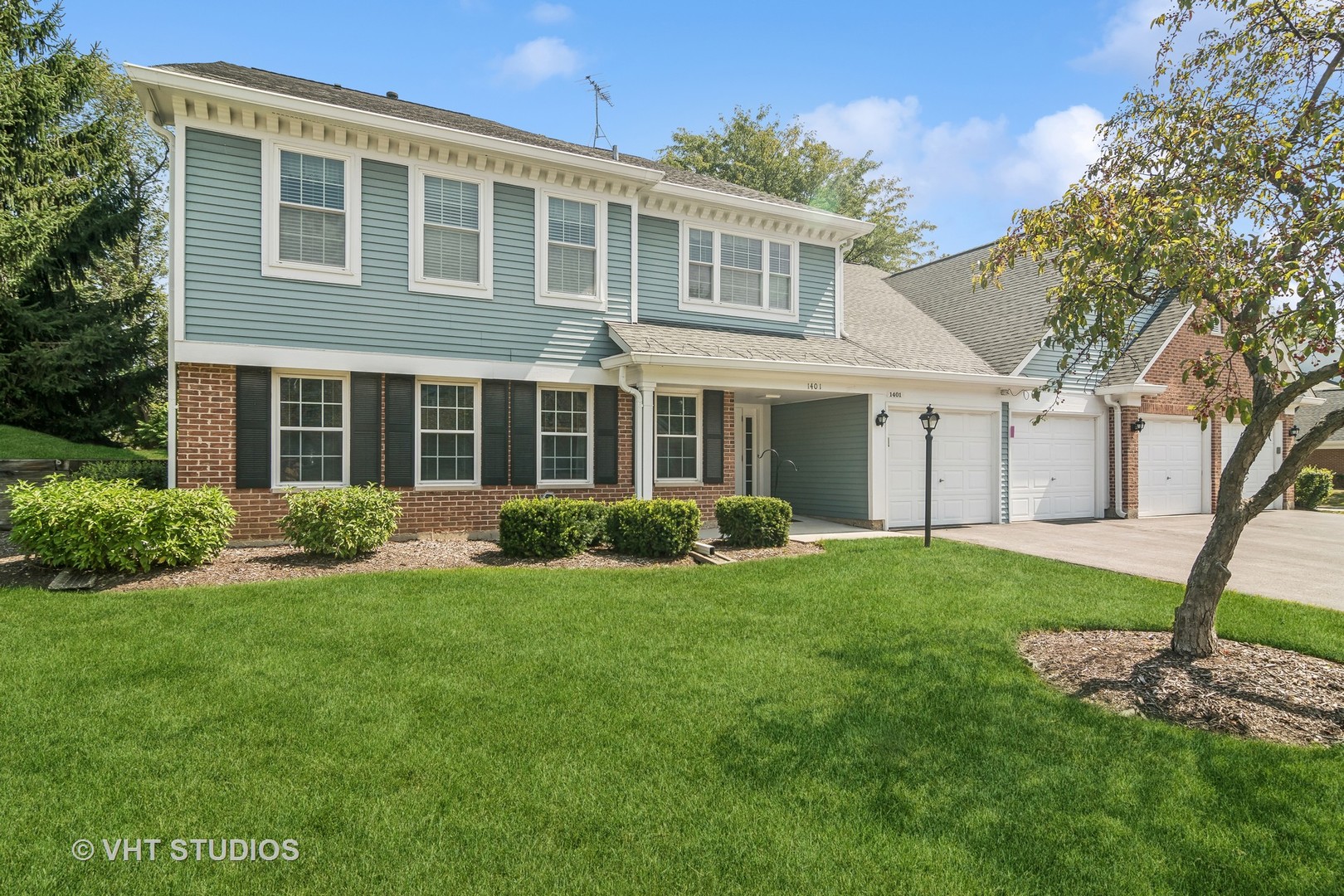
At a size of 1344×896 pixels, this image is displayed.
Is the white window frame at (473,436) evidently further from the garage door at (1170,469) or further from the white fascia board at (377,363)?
the garage door at (1170,469)

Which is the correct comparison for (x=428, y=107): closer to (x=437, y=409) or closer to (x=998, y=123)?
(x=437, y=409)

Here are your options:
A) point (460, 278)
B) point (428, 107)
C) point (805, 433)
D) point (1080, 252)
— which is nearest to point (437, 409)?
point (460, 278)

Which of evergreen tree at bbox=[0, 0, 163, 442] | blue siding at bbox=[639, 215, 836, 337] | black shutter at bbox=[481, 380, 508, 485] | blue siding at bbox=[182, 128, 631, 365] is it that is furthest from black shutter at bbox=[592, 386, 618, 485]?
evergreen tree at bbox=[0, 0, 163, 442]

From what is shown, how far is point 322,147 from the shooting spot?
31.7 ft

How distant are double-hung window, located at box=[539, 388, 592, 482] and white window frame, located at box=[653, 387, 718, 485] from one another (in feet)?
3.74

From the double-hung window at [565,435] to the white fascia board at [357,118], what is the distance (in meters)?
3.57

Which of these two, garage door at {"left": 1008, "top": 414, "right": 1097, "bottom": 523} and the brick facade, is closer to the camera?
the brick facade

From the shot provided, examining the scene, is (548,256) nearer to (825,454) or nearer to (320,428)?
(320,428)

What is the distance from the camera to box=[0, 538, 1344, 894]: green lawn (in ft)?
9.33

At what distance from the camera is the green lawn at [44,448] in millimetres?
12492

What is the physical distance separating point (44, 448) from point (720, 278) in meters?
13.0

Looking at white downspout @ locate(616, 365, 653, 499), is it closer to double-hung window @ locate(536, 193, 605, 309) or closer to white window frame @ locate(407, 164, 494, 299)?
double-hung window @ locate(536, 193, 605, 309)

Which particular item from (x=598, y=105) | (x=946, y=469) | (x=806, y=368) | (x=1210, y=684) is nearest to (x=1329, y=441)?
(x=946, y=469)

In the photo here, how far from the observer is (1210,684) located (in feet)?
15.6
